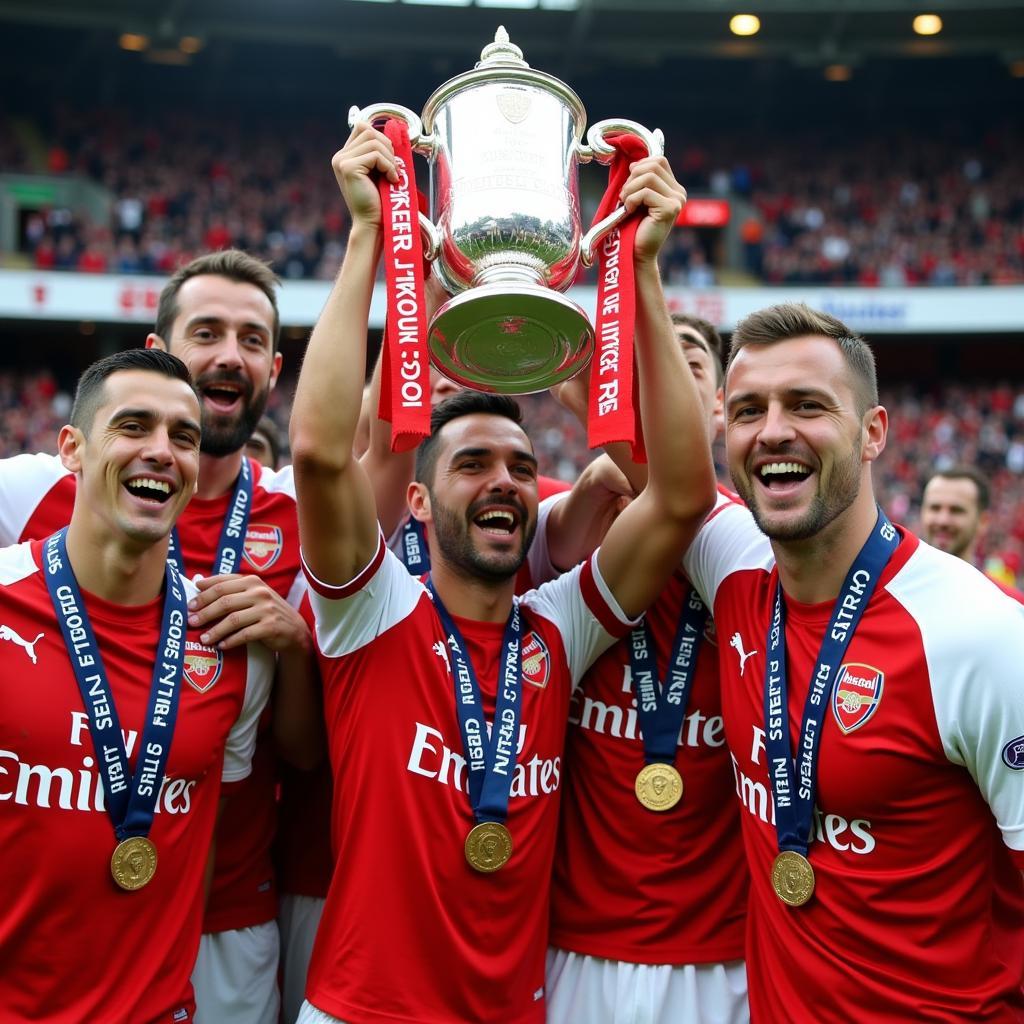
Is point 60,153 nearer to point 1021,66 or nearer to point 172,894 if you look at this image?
point 1021,66

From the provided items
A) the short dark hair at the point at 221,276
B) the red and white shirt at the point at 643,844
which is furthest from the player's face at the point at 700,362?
the short dark hair at the point at 221,276

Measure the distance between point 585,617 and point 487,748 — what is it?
0.49 metres

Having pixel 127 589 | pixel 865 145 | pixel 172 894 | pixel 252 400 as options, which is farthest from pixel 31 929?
pixel 865 145

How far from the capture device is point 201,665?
2.77 m

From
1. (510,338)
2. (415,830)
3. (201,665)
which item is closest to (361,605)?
(201,665)

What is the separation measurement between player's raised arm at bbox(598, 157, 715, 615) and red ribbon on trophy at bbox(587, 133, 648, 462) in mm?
64

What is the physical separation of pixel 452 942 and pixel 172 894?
0.65m

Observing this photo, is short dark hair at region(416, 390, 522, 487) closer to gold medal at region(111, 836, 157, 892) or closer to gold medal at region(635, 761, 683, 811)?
gold medal at region(635, 761, 683, 811)

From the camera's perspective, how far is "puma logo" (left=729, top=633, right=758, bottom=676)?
2.82 metres

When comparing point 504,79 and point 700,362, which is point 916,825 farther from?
point 504,79

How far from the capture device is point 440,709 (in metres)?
2.80

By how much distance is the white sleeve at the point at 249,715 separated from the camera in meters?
2.86

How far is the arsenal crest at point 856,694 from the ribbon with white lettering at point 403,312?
1.10 meters

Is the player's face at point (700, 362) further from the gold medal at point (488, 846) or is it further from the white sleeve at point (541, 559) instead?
the gold medal at point (488, 846)
